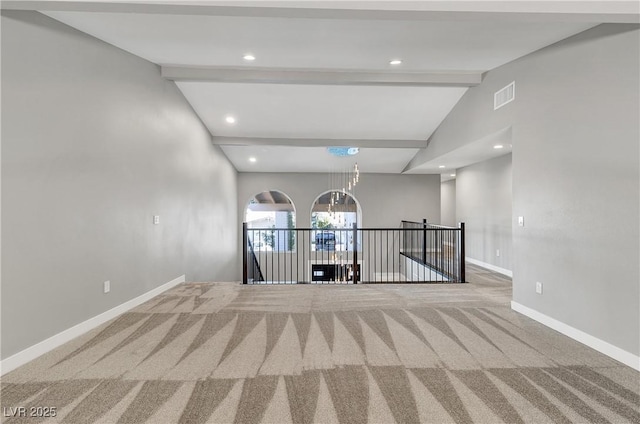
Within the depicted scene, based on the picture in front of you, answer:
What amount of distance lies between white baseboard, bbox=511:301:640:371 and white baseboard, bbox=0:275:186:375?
4802 mm

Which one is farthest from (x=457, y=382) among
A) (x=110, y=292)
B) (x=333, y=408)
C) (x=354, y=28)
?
(x=110, y=292)

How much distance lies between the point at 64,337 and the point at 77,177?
1.51m

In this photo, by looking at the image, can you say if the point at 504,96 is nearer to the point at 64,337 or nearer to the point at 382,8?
the point at 382,8

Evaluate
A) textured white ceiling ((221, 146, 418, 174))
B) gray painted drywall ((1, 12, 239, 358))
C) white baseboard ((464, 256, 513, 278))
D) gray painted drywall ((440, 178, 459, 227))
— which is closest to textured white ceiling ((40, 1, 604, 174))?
gray painted drywall ((1, 12, 239, 358))

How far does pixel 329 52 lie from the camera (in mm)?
3729

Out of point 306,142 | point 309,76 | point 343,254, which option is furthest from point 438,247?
point 309,76

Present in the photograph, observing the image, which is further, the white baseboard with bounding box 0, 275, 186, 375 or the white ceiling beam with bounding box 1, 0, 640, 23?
the white baseboard with bounding box 0, 275, 186, 375

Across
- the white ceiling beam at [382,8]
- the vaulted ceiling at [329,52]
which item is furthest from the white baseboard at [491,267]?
the white ceiling beam at [382,8]

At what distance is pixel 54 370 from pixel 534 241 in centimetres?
482

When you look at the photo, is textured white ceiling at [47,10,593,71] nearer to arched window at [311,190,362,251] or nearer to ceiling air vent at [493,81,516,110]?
ceiling air vent at [493,81,516,110]

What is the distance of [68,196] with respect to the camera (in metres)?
2.94

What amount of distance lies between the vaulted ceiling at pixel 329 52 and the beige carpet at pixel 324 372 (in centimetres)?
270

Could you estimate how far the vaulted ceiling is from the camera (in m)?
2.25

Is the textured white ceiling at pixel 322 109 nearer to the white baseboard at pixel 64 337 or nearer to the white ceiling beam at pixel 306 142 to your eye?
the white ceiling beam at pixel 306 142
